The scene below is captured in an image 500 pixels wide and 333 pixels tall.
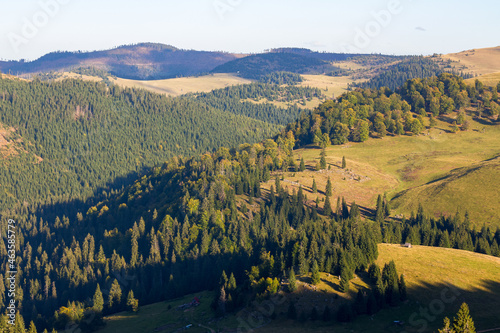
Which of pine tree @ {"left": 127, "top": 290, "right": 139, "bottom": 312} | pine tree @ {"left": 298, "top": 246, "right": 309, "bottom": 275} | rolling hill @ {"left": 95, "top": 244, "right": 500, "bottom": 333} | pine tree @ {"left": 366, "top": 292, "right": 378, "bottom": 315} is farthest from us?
pine tree @ {"left": 127, "top": 290, "right": 139, "bottom": 312}

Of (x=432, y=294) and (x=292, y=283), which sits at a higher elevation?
(x=292, y=283)

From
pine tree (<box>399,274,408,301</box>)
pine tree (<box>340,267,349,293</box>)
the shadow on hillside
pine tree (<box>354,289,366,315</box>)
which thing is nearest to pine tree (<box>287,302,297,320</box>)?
pine tree (<box>340,267,349,293</box>)

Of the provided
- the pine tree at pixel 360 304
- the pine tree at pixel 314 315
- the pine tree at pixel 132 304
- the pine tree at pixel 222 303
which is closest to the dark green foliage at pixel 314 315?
the pine tree at pixel 314 315

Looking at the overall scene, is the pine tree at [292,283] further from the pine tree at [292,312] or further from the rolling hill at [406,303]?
the pine tree at [292,312]

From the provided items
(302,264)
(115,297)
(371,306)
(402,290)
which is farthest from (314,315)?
(115,297)

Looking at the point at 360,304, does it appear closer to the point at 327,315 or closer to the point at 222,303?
the point at 327,315

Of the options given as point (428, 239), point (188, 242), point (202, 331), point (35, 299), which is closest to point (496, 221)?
point (428, 239)

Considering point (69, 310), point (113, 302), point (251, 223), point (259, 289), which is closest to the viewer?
point (259, 289)

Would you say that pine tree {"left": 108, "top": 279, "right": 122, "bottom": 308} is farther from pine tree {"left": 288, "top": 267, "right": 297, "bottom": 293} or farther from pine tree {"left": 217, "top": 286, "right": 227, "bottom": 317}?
pine tree {"left": 288, "top": 267, "right": 297, "bottom": 293}

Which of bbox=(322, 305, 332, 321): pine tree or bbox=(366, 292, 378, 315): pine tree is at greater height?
bbox=(366, 292, 378, 315): pine tree

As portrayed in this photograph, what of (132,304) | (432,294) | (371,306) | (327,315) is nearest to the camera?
(371,306)

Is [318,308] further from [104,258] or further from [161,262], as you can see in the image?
[104,258]
